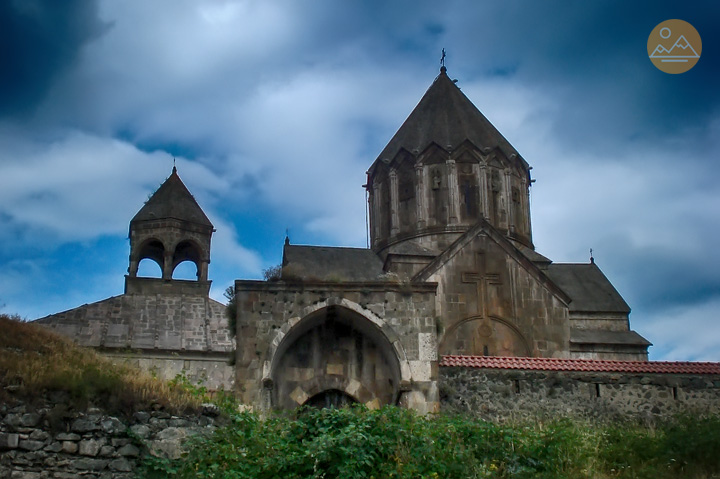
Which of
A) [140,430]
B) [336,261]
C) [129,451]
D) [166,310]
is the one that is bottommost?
[129,451]

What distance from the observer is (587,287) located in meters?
19.1

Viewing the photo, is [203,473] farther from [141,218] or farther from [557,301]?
[141,218]

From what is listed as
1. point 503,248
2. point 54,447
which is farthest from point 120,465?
point 503,248

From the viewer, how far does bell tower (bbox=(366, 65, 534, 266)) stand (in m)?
16.9

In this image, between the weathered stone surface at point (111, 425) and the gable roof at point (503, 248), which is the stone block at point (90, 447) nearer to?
the weathered stone surface at point (111, 425)

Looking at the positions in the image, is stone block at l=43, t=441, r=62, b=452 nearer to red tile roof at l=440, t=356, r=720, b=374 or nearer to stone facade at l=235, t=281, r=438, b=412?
stone facade at l=235, t=281, r=438, b=412

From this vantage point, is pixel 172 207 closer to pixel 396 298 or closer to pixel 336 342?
pixel 336 342

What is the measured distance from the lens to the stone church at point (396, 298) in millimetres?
10828

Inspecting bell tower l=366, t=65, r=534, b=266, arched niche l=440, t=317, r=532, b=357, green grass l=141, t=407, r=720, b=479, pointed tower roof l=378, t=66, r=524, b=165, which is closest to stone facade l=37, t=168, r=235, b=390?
bell tower l=366, t=65, r=534, b=266

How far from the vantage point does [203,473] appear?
638 cm

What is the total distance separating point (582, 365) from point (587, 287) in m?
8.98

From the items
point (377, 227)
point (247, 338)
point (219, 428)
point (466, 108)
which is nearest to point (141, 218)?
point (377, 227)

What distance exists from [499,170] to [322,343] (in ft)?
25.2

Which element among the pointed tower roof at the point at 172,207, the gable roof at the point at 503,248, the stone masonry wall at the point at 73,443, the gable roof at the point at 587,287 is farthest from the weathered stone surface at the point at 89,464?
the gable roof at the point at 587,287
